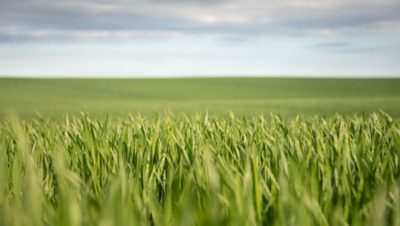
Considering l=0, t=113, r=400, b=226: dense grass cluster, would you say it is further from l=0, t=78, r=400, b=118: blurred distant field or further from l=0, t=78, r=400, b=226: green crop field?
l=0, t=78, r=400, b=118: blurred distant field

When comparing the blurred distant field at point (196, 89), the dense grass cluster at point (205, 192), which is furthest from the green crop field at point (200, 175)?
the blurred distant field at point (196, 89)

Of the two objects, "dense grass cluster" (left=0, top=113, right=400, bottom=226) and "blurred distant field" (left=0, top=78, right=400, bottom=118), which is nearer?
"dense grass cluster" (left=0, top=113, right=400, bottom=226)

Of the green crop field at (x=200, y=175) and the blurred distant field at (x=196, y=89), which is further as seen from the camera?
the blurred distant field at (x=196, y=89)

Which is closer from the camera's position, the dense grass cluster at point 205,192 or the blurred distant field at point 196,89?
the dense grass cluster at point 205,192

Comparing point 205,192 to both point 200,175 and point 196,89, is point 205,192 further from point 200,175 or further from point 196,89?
point 196,89

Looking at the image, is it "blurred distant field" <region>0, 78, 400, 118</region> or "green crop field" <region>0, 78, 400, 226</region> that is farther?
"blurred distant field" <region>0, 78, 400, 118</region>

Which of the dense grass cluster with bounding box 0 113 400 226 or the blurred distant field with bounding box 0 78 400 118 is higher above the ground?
the dense grass cluster with bounding box 0 113 400 226

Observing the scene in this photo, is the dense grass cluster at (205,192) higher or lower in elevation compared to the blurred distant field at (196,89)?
higher

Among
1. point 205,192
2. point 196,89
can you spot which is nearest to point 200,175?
point 205,192

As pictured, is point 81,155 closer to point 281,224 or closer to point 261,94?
point 281,224

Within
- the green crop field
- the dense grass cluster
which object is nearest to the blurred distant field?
the green crop field

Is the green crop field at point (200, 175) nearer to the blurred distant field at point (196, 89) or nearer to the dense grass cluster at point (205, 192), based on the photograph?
the dense grass cluster at point (205, 192)

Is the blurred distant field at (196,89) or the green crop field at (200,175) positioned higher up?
the green crop field at (200,175)

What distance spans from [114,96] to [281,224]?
26046mm
